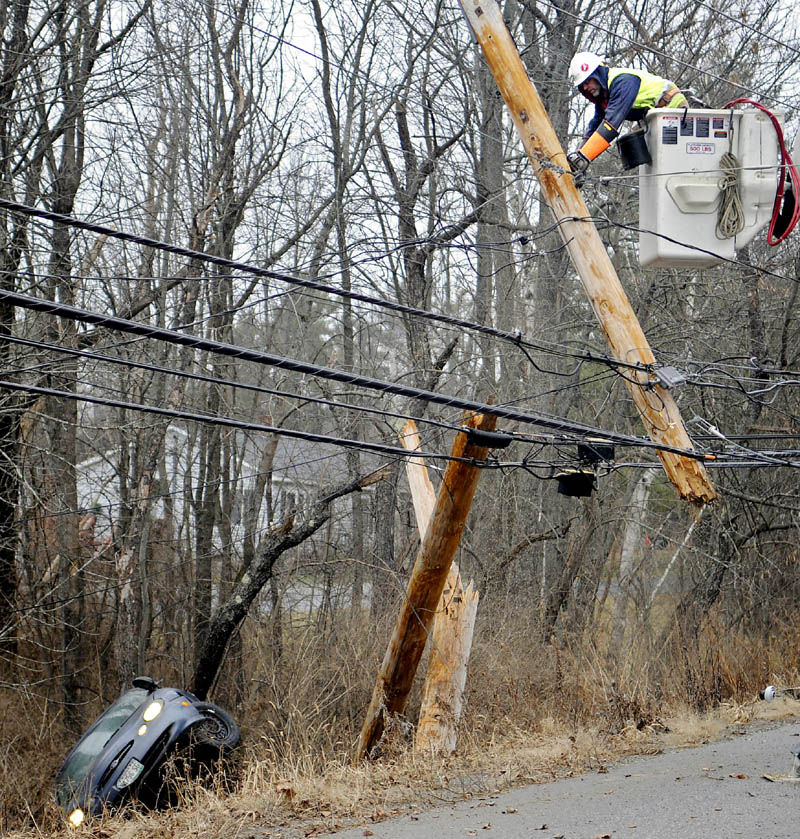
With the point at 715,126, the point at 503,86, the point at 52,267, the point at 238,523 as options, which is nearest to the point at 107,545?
the point at 238,523

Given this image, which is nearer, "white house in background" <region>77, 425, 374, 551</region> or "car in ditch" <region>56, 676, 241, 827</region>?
"car in ditch" <region>56, 676, 241, 827</region>

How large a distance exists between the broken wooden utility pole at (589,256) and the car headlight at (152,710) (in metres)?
4.94

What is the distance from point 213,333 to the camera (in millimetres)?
15289

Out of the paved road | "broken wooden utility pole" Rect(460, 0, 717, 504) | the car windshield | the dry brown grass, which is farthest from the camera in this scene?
the car windshield

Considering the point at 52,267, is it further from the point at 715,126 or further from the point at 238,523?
the point at 715,126

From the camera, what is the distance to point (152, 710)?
29.5 ft

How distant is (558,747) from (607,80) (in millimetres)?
5700

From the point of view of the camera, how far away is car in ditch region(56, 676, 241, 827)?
328 inches

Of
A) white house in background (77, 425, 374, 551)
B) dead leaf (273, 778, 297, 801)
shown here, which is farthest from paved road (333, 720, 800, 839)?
white house in background (77, 425, 374, 551)

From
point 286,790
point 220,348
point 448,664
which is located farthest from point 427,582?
point 220,348

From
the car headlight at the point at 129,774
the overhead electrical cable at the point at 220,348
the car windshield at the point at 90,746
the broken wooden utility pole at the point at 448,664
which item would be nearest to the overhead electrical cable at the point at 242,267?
the overhead electrical cable at the point at 220,348

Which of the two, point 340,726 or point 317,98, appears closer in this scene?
point 340,726

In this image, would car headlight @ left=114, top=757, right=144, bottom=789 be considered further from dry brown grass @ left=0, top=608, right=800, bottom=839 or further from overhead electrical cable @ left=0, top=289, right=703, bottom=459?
overhead electrical cable @ left=0, top=289, right=703, bottom=459

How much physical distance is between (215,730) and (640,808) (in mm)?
3934
